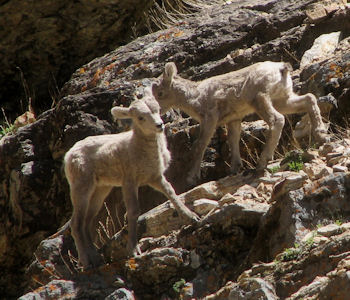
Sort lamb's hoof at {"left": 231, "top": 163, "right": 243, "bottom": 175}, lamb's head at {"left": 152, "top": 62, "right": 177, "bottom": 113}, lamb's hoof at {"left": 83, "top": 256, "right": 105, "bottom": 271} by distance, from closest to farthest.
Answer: lamb's hoof at {"left": 83, "top": 256, "right": 105, "bottom": 271} → lamb's hoof at {"left": 231, "top": 163, "right": 243, "bottom": 175} → lamb's head at {"left": 152, "top": 62, "right": 177, "bottom": 113}

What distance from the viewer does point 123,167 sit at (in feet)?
30.8

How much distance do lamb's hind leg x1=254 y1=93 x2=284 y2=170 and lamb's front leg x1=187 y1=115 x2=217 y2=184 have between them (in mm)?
839

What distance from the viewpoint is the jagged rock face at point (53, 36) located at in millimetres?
15875

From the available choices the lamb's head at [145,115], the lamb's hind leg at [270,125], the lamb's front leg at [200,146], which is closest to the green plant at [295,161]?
the lamb's hind leg at [270,125]

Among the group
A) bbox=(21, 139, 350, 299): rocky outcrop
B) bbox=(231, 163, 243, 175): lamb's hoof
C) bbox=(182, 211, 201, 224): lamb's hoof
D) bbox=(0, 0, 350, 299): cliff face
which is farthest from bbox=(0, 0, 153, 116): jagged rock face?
bbox=(182, 211, 201, 224): lamb's hoof

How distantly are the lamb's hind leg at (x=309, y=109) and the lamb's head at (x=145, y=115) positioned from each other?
7.12 feet

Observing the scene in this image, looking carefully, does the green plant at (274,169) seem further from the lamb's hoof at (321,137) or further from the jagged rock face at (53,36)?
the jagged rock face at (53,36)

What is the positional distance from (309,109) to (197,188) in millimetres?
2064

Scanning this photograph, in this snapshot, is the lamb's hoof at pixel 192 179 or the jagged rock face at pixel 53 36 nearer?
the lamb's hoof at pixel 192 179

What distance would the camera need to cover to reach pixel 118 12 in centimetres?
1598

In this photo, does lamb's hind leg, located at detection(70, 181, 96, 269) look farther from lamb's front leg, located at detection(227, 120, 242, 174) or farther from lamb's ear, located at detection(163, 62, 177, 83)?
lamb's ear, located at detection(163, 62, 177, 83)

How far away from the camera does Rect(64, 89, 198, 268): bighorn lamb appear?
9258 millimetres

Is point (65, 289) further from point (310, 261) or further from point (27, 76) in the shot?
point (27, 76)

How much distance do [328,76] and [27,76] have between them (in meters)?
7.88
